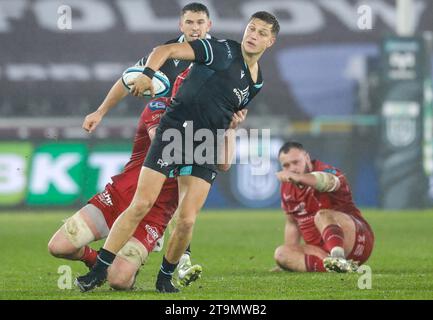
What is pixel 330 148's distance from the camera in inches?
757

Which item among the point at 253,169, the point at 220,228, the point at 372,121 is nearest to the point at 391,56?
the point at 372,121

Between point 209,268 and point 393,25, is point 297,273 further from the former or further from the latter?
point 393,25

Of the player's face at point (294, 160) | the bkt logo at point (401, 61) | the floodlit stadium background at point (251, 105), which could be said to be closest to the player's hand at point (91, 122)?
the player's face at point (294, 160)

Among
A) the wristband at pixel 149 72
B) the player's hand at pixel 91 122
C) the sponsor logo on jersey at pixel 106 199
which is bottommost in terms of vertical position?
the sponsor logo on jersey at pixel 106 199

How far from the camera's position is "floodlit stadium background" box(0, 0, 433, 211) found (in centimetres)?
1834

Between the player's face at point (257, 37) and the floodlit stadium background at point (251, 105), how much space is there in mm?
10048

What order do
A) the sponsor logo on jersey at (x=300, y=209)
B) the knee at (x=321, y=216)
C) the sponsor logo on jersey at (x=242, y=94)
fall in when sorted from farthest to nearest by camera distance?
the sponsor logo on jersey at (x=300, y=209)
the knee at (x=321, y=216)
the sponsor logo on jersey at (x=242, y=94)

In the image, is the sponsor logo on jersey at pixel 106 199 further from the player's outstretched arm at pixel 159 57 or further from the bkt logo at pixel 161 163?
the player's outstretched arm at pixel 159 57

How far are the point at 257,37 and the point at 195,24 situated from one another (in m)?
1.37

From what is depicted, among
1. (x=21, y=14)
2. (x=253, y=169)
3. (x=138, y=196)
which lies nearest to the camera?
(x=138, y=196)

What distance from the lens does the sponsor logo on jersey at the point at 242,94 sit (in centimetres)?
827

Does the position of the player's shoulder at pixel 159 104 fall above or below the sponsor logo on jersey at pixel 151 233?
above
